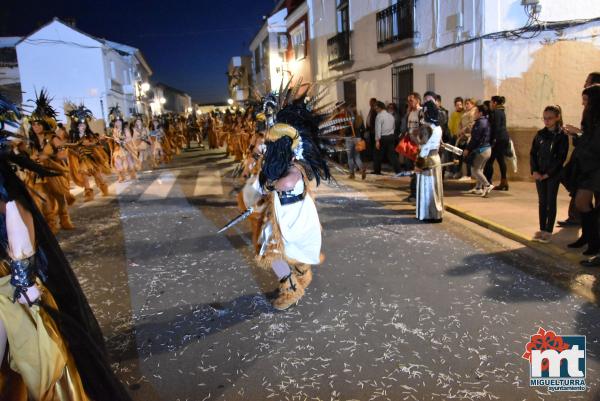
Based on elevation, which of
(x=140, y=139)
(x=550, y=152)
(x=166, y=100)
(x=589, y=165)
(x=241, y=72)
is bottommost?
(x=589, y=165)

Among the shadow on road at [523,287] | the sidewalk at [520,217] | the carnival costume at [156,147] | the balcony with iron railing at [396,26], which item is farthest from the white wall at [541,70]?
the carnival costume at [156,147]

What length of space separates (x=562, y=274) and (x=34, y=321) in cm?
479

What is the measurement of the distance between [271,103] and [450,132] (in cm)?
721

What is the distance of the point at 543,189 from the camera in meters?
5.93

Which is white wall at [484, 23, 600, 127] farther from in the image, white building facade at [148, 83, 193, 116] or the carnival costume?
white building facade at [148, 83, 193, 116]

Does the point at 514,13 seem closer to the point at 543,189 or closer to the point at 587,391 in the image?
the point at 543,189

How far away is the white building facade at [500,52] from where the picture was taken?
959 cm

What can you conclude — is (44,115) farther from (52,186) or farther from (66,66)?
(66,66)

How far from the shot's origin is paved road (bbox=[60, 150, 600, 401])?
316 centimetres

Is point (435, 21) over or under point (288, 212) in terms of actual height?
over

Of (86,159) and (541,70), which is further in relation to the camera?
(86,159)

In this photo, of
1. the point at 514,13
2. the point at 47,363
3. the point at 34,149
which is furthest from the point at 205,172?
the point at 47,363

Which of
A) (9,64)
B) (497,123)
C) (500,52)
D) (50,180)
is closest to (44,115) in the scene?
(50,180)

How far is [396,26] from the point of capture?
1442 cm
